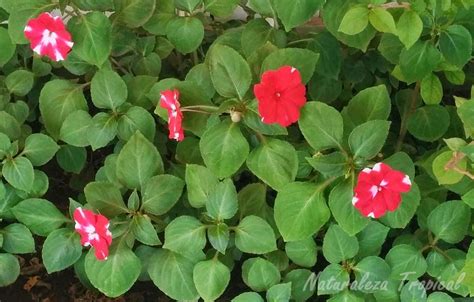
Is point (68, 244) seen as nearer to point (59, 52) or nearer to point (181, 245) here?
point (181, 245)

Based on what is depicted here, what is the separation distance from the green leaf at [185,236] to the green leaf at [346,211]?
0.80ft

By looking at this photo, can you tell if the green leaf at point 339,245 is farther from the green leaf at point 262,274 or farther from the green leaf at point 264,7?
the green leaf at point 264,7

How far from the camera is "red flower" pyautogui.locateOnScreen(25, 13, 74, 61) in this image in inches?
46.8

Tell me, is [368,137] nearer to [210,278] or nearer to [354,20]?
[354,20]

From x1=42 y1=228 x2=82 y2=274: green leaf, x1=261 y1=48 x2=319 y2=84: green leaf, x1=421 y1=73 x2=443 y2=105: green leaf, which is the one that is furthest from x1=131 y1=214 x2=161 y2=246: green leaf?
x1=421 y1=73 x2=443 y2=105: green leaf

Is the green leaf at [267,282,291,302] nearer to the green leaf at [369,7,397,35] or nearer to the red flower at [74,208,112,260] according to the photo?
the red flower at [74,208,112,260]

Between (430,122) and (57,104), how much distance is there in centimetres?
73

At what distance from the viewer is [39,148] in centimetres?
130

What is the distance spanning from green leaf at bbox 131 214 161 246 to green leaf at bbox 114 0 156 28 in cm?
39

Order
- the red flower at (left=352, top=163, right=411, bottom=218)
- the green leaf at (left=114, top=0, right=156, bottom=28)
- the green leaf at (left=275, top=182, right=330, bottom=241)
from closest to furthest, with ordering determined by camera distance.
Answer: the red flower at (left=352, top=163, right=411, bottom=218)
the green leaf at (left=275, top=182, right=330, bottom=241)
the green leaf at (left=114, top=0, right=156, bottom=28)

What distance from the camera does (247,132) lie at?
47.5 inches

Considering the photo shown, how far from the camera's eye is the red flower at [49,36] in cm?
119

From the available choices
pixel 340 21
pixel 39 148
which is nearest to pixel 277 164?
pixel 340 21

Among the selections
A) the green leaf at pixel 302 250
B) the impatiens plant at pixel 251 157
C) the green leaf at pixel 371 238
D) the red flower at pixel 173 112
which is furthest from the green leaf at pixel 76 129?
the green leaf at pixel 371 238
